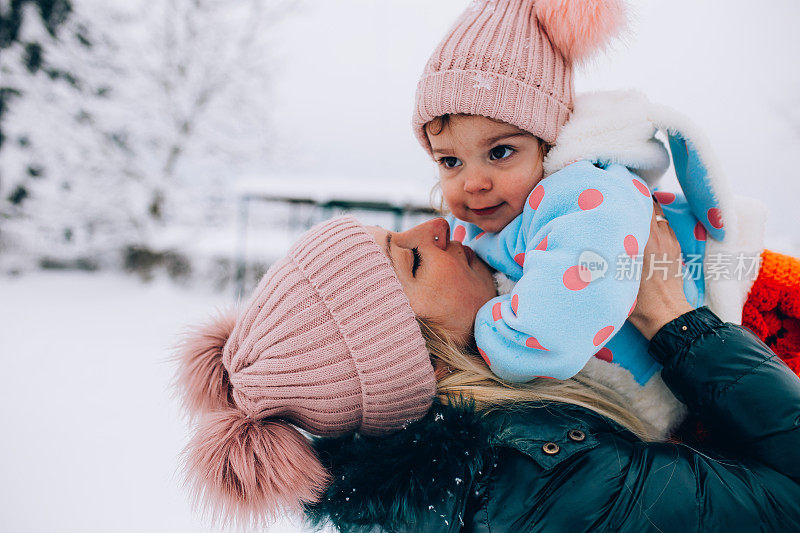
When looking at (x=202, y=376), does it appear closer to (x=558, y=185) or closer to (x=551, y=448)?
(x=551, y=448)

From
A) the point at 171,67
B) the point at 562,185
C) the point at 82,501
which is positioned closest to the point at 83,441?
the point at 82,501

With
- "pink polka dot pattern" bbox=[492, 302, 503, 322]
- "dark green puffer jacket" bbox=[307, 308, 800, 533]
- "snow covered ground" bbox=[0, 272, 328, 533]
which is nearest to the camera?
"dark green puffer jacket" bbox=[307, 308, 800, 533]

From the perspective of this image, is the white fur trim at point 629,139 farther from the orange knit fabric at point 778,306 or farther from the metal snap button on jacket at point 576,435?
the metal snap button on jacket at point 576,435

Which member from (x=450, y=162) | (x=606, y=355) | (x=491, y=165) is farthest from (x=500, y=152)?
(x=606, y=355)

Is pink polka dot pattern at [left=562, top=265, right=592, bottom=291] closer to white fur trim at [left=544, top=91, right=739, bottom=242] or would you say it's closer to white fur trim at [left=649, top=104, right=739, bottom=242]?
white fur trim at [left=544, top=91, right=739, bottom=242]

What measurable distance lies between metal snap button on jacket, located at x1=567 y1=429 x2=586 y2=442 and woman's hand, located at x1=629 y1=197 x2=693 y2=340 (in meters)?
0.36

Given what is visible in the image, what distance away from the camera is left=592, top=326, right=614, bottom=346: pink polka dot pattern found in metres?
1.06

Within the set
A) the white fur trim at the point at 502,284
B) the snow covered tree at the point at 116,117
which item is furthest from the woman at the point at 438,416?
the snow covered tree at the point at 116,117

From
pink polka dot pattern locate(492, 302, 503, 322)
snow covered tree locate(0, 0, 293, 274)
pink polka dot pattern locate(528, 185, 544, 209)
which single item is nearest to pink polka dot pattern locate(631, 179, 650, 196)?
pink polka dot pattern locate(528, 185, 544, 209)

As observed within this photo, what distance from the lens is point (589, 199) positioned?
1.10 m

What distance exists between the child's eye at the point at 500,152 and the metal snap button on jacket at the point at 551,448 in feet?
2.50

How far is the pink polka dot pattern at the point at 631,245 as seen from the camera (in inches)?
42.2

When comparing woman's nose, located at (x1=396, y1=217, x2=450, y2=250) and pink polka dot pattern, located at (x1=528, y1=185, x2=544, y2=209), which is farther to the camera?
woman's nose, located at (x1=396, y1=217, x2=450, y2=250)

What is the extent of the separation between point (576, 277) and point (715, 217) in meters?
0.62
